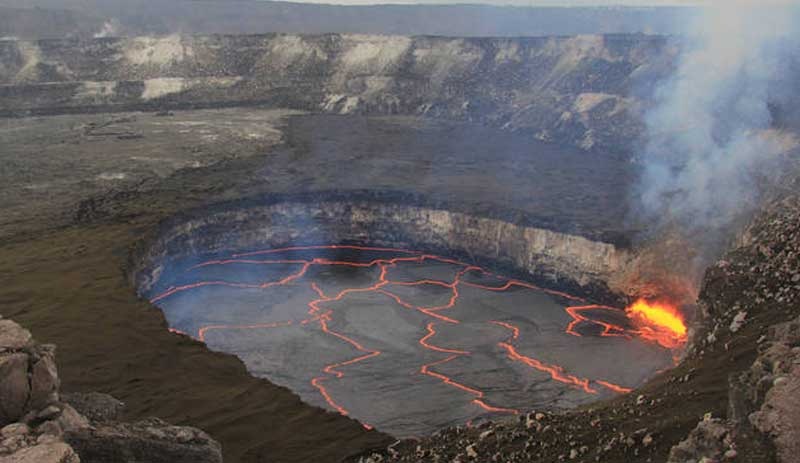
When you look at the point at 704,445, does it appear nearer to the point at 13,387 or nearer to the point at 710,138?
the point at 13,387

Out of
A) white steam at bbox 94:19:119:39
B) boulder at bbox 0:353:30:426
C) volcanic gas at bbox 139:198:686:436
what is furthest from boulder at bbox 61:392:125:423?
white steam at bbox 94:19:119:39

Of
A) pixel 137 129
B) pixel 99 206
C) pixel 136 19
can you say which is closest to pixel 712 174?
pixel 99 206

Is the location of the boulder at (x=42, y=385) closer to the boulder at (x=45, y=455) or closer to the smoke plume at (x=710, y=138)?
the boulder at (x=45, y=455)

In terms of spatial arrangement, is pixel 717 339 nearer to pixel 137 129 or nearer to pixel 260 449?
pixel 260 449

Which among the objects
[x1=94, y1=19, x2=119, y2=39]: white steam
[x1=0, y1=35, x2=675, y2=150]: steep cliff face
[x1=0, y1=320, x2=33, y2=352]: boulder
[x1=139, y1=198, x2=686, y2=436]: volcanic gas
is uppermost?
[x1=94, y1=19, x2=119, y2=39]: white steam

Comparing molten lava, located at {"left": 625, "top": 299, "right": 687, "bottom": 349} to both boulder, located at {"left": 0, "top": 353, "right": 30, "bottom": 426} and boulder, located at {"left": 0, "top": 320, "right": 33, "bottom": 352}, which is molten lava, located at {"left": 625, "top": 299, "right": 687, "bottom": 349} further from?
boulder, located at {"left": 0, "top": 353, "right": 30, "bottom": 426}

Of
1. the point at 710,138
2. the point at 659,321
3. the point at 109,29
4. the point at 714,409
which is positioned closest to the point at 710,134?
the point at 710,138
